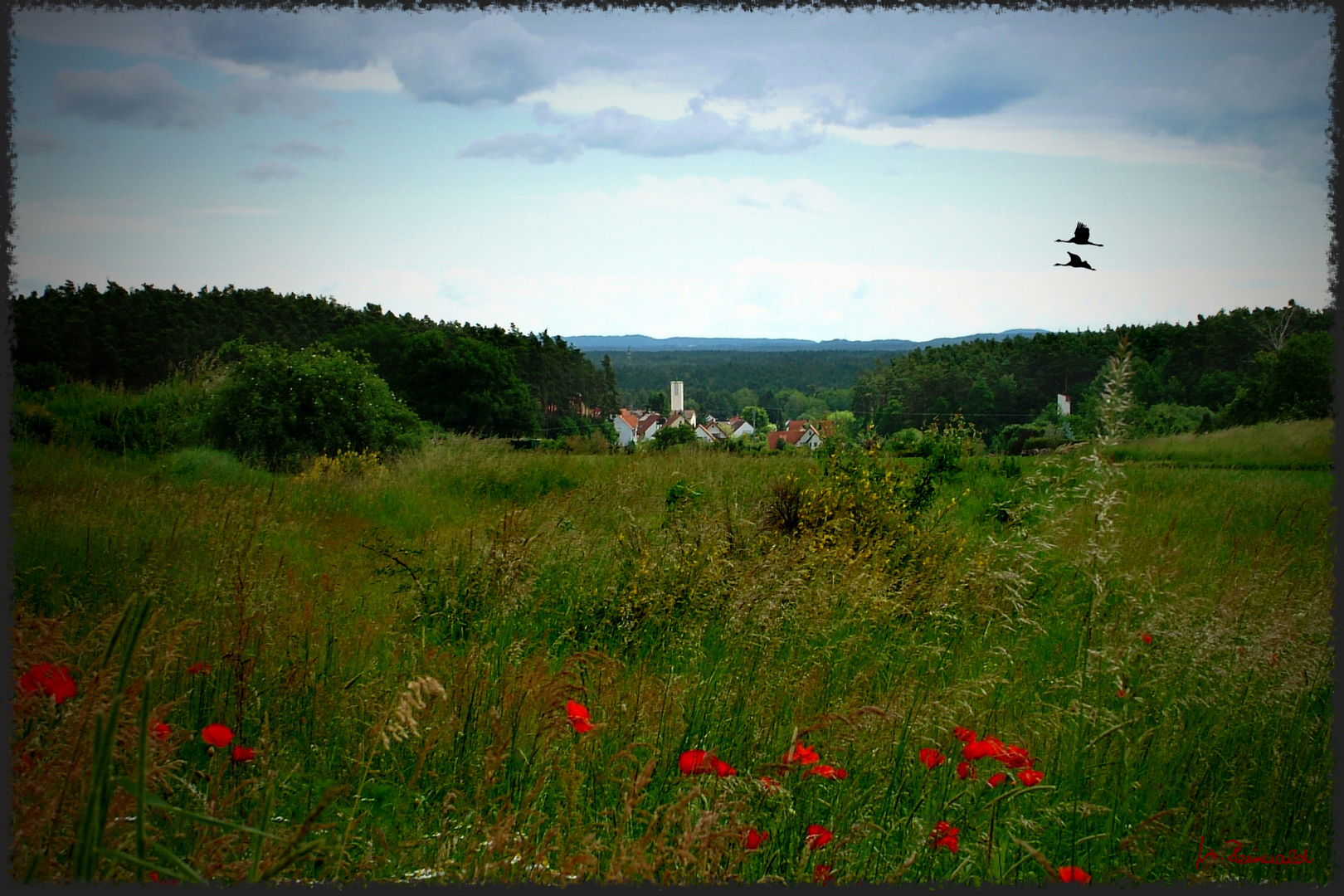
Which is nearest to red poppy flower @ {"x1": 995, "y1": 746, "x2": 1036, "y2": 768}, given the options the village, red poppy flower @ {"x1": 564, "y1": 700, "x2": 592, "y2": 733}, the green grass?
red poppy flower @ {"x1": 564, "y1": 700, "x2": 592, "y2": 733}

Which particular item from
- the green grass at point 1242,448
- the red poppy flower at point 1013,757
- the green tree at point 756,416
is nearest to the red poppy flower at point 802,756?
the red poppy flower at point 1013,757

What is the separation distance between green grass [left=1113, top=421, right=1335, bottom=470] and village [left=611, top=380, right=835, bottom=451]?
4.34 m

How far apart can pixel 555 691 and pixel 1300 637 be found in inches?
120

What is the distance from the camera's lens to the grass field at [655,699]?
1.48 meters

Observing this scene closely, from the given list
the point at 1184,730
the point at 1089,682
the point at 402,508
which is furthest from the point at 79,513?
the point at 1184,730

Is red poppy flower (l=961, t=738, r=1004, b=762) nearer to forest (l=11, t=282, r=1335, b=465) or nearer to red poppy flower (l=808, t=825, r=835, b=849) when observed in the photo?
red poppy flower (l=808, t=825, r=835, b=849)

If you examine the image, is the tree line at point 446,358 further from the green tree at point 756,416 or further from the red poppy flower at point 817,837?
the red poppy flower at point 817,837

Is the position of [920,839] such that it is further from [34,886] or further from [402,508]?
[402,508]

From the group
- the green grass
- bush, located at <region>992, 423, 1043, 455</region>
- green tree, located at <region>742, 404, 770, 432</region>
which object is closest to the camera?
the green grass

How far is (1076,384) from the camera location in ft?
49.0

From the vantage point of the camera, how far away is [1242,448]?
11.0 m

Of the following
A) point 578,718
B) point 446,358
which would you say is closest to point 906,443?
point 578,718

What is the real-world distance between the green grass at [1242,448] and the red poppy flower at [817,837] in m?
A: 9.30

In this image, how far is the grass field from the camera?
1.48m
